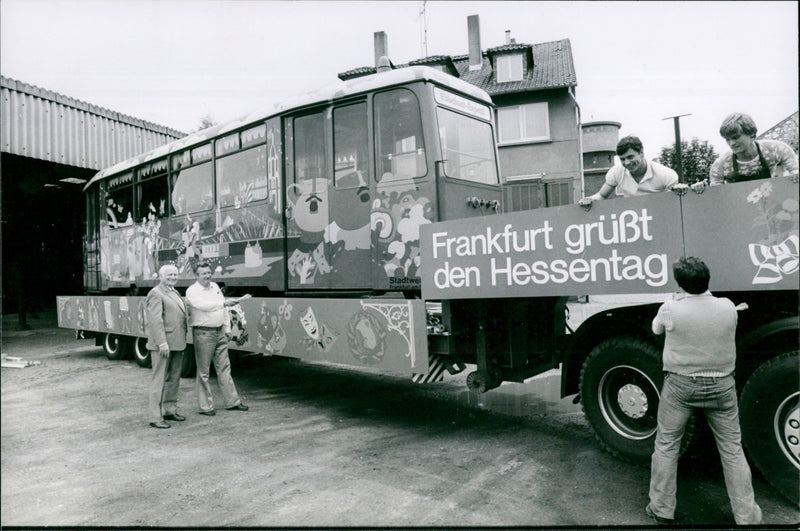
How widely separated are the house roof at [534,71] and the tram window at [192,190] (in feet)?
41.2

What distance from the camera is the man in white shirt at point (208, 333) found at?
6.77 meters

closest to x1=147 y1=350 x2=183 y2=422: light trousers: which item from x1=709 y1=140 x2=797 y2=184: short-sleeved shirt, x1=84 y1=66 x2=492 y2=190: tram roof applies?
x1=84 y1=66 x2=492 y2=190: tram roof

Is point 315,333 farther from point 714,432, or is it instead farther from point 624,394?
point 714,432

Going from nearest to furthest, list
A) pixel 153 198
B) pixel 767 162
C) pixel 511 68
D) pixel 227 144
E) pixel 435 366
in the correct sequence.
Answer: pixel 767 162
pixel 435 366
pixel 227 144
pixel 153 198
pixel 511 68

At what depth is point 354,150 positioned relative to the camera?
6.20m

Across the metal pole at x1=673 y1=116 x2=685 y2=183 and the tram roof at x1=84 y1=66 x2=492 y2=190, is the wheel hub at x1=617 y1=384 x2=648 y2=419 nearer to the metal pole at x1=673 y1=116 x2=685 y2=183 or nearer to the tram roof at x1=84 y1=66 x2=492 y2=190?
the metal pole at x1=673 y1=116 x2=685 y2=183

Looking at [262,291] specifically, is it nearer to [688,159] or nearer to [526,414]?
[526,414]

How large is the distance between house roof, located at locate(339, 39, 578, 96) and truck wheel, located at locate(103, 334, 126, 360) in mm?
12908

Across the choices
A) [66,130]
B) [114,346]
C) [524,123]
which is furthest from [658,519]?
[524,123]

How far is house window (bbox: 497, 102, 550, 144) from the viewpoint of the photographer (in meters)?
21.7

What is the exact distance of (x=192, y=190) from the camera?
8891 millimetres

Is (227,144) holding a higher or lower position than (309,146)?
higher

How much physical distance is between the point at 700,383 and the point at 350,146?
424 centimetres

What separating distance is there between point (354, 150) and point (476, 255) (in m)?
2.18
